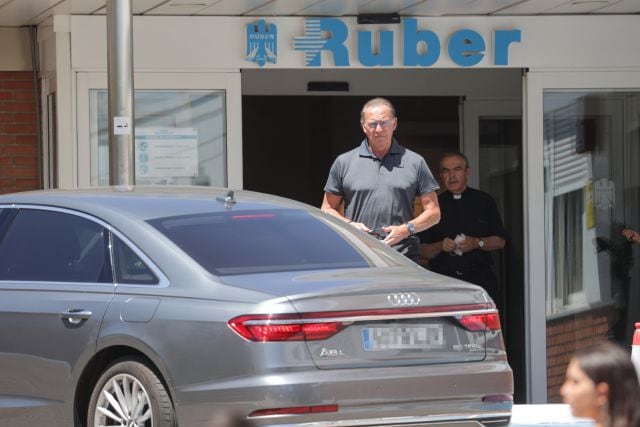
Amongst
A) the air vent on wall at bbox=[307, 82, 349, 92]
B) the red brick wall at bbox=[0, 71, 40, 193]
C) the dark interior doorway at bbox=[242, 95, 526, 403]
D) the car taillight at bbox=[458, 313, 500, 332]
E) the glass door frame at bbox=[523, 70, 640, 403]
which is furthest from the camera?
the dark interior doorway at bbox=[242, 95, 526, 403]

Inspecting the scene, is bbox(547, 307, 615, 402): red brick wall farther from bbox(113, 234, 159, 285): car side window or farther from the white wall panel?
bbox(113, 234, 159, 285): car side window

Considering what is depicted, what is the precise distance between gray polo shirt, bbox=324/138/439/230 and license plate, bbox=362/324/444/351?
2.88 meters

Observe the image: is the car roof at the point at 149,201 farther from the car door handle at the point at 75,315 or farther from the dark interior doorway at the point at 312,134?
the dark interior doorway at the point at 312,134

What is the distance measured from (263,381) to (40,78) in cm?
717

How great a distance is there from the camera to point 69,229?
7.21 metres

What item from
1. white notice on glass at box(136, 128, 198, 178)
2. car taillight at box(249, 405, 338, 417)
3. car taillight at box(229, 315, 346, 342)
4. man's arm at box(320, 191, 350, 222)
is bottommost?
car taillight at box(249, 405, 338, 417)

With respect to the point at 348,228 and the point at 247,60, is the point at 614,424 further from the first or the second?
the point at 247,60

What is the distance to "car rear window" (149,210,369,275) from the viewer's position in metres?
6.71

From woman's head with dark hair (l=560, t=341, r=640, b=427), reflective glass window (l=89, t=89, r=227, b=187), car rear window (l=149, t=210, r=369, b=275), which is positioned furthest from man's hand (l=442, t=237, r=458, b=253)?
woman's head with dark hair (l=560, t=341, r=640, b=427)

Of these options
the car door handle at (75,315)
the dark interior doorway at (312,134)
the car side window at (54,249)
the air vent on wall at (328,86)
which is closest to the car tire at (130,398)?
the car door handle at (75,315)

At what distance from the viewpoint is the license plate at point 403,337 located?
248 inches

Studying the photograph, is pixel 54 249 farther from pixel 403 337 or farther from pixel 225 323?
pixel 403 337

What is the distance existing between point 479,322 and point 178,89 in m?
5.34

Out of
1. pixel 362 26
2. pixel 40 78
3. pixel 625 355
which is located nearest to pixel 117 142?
pixel 362 26
